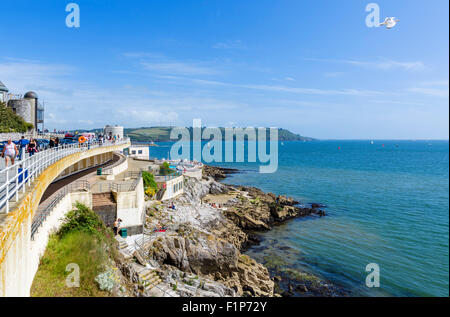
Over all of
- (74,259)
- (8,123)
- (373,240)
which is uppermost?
(8,123)

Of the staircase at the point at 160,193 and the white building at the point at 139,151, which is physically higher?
the white building at the point at 139,151

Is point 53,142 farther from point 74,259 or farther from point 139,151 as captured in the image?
point 139,151

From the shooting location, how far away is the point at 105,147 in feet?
127

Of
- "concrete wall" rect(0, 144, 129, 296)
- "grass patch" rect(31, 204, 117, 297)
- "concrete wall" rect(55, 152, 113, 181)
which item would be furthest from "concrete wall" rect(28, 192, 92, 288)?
"concrete wall" rect(55, 152, 113, 181)

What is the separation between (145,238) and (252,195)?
3617cm

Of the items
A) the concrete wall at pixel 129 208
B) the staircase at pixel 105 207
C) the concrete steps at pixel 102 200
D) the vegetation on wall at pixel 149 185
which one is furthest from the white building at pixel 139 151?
the staircase at pixel 105 207

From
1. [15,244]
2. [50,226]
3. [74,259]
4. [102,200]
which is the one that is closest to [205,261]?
[102,200]

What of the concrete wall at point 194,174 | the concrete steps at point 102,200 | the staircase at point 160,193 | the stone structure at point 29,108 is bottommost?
the staircase at point 160,193

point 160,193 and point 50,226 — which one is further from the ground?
point 50,226

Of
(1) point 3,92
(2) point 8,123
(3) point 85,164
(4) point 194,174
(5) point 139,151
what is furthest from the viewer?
(5) point 139,151

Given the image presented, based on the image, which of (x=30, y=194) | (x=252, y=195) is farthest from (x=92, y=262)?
(x=252, y=195)

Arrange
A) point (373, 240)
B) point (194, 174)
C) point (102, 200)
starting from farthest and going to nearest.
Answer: point (194, 174) < point (373, 240) < point (102, 200)

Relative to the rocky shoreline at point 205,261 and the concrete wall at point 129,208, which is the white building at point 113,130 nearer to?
the rocky shoreline at point 205,261
